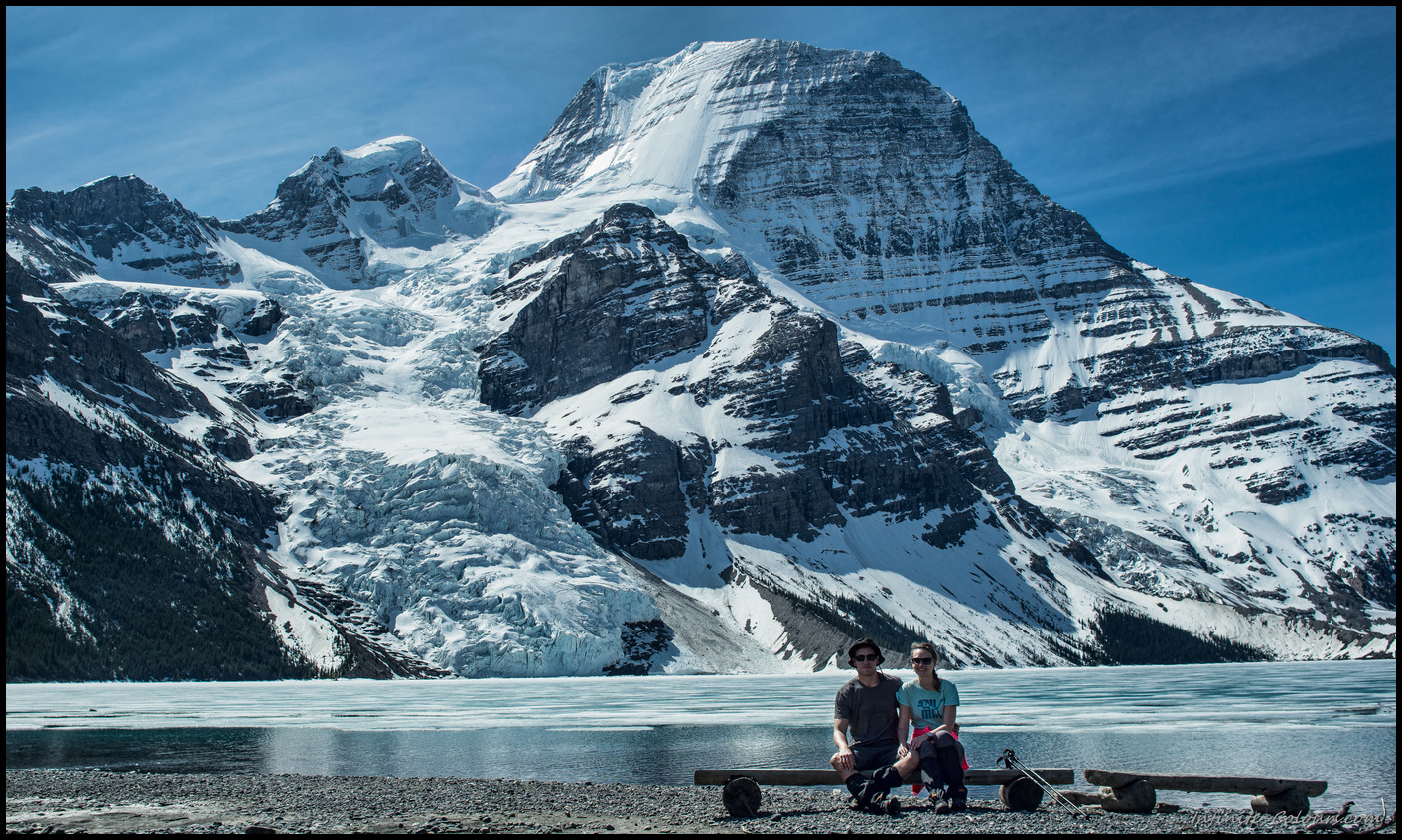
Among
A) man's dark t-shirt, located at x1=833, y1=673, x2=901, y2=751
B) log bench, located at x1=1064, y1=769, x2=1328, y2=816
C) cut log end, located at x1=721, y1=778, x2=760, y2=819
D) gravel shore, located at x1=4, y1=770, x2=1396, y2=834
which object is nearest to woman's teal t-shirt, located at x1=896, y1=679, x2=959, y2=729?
man's dark t-shirt, located at x1=833, y1=673, x2=901, y2=751

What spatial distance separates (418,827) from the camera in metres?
21.1

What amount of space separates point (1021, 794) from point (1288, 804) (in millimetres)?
5871

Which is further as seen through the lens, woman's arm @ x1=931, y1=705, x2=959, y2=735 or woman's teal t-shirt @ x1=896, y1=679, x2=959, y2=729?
woman's teal t-shirt @ x1=896, y1=679, x2=959, y2=729

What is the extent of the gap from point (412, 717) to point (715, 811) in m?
55.6

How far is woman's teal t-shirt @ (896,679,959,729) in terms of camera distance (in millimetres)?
19344

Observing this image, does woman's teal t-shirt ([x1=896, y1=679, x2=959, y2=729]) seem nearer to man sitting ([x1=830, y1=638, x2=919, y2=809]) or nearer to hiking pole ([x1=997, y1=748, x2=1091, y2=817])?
man sitting ([x1=830, y1=638, x2=919, y2=809])

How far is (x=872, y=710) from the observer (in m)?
19.5

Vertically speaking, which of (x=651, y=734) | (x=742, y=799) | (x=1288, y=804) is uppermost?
(x=742, y=799)

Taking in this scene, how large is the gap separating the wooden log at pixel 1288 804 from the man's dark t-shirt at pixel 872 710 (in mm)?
9541

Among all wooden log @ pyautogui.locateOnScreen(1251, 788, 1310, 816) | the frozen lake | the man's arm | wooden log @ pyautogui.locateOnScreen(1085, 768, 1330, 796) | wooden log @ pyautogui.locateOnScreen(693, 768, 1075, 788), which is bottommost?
the frozen lake

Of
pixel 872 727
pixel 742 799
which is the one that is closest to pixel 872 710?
pixel 872 727

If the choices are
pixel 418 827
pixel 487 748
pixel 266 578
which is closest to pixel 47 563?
pixel 266 578

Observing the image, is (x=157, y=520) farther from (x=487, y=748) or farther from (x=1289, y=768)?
(x=1289, y=768)

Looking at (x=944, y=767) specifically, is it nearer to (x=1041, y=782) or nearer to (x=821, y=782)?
(x=1041, y=782)
